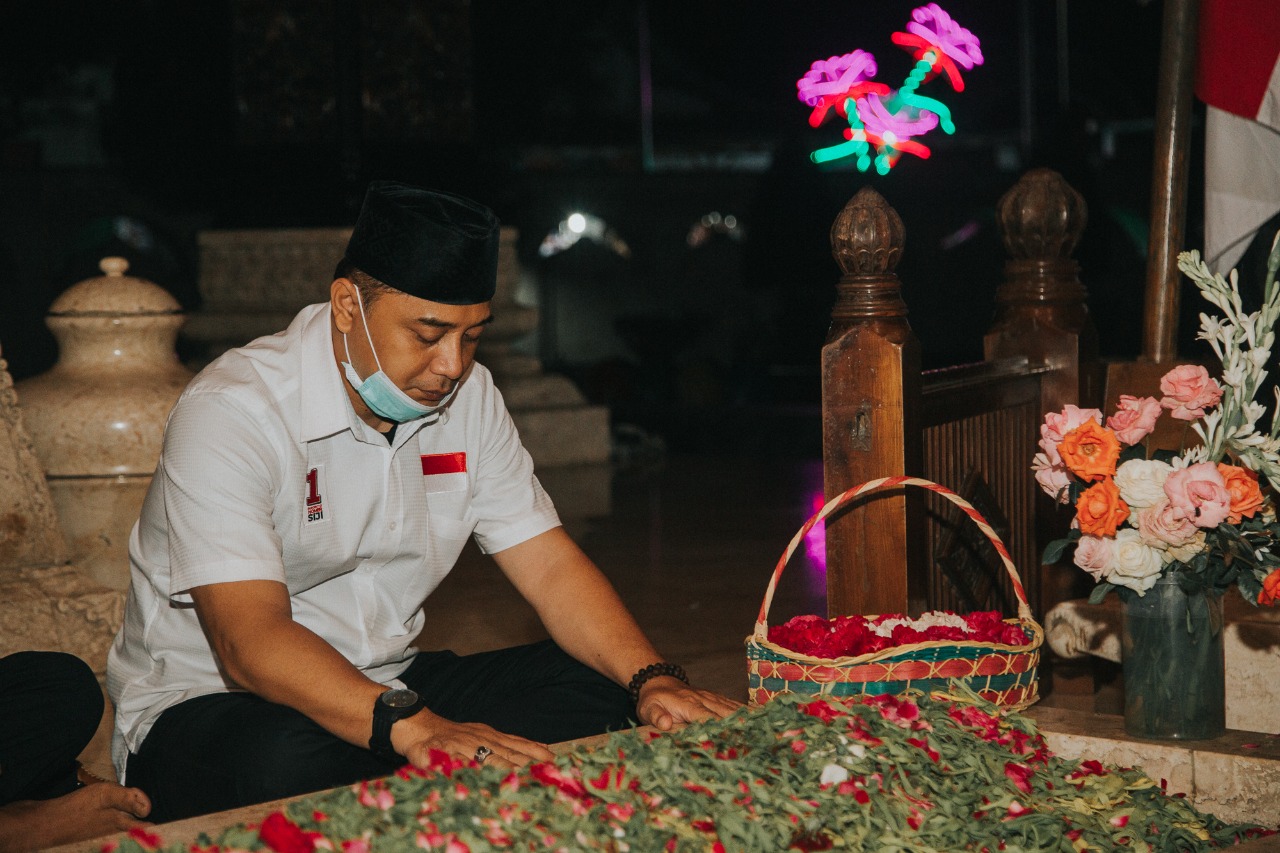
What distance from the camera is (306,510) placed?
257cm

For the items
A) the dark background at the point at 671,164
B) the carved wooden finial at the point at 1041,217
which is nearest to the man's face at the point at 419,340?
the carved wooden finial at the point at 1041,217

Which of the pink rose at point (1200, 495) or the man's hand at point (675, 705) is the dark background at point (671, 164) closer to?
the man's hand at point (675, 705)

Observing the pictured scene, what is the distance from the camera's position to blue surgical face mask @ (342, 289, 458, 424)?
2508 mm

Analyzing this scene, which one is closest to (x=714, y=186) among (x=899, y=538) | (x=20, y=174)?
(x=20, y=174)

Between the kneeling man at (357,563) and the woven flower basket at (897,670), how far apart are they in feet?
0.39

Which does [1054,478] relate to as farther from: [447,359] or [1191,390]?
[447,359]

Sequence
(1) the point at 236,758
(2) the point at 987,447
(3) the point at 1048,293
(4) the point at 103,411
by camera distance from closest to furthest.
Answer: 1. (1) the point at 236,758
2. (2) the point at 987,447
3. (3) the point at 1048,293
4. (4) the point at 103,411

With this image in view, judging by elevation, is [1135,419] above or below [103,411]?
above

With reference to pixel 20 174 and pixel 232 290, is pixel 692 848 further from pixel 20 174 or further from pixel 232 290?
pixel 20 174

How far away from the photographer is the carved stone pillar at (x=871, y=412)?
289 centimetres

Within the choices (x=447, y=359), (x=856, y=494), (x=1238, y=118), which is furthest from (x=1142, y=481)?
(x=1238, y=118)

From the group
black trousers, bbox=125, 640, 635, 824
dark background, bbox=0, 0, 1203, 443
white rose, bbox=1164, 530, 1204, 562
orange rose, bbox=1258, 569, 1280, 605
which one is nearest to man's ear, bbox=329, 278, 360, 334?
black trousers, bbox=125, 640, 635, 824

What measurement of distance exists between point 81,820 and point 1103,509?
1815 mm

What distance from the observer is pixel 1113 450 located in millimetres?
2457
